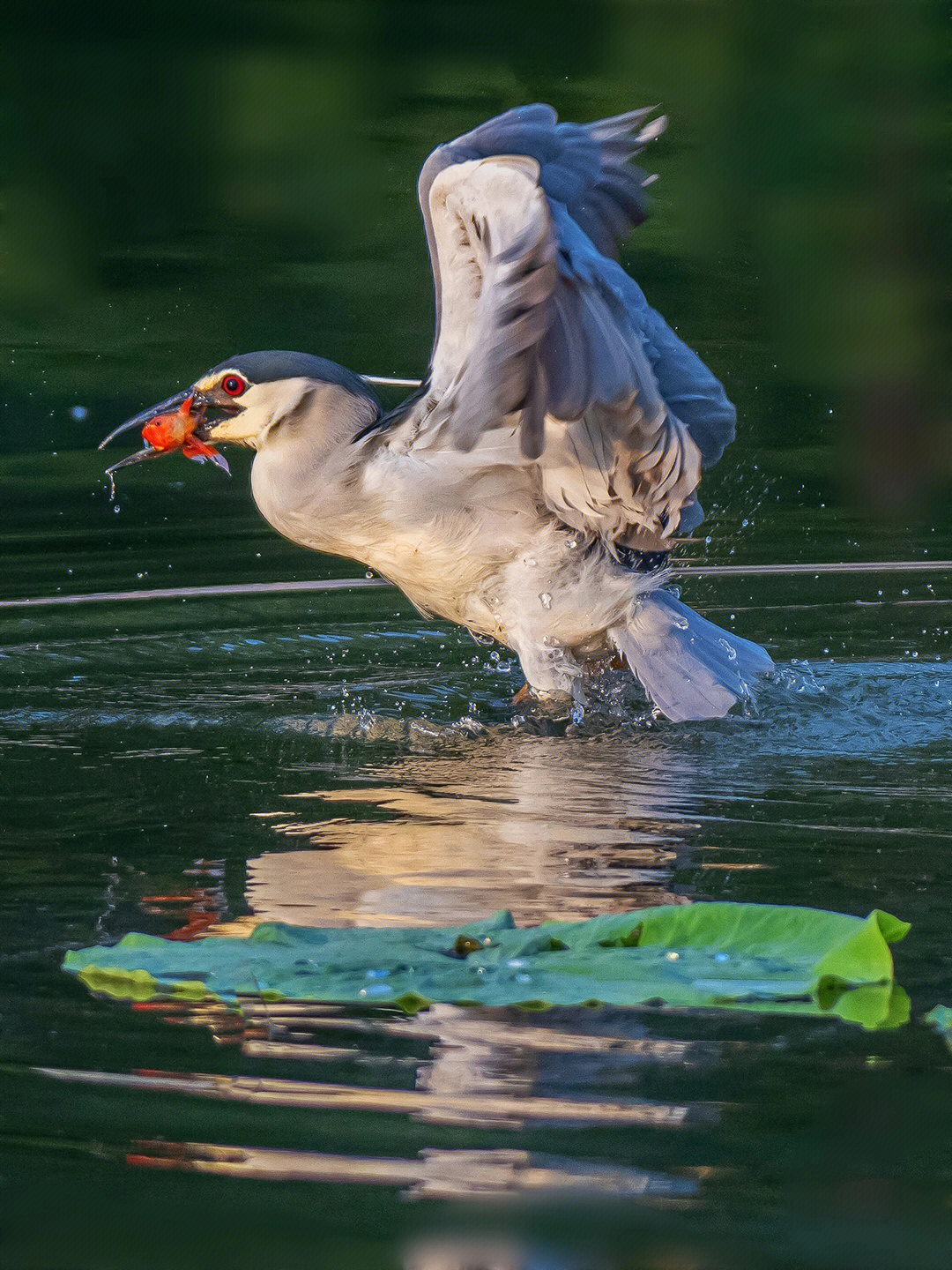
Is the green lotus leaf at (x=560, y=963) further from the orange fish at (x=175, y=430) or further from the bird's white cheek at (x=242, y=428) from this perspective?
the orange fish at (x=175, y=430)

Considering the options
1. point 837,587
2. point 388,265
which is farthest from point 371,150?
point 837,587

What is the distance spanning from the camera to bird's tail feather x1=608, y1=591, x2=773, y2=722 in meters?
5.33

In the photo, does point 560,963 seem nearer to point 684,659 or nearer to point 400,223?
point 684,659

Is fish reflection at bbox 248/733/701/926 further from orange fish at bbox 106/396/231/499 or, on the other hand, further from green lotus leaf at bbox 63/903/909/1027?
orange fish at bbox 106/396/231/499

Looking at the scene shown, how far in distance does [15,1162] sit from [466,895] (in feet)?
4.02

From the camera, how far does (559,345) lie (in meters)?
4.84

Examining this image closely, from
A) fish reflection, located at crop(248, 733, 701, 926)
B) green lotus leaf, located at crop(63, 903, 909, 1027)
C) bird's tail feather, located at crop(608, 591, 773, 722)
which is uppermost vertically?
bird's tail feather, located at crop(608, 591, 773, 722)

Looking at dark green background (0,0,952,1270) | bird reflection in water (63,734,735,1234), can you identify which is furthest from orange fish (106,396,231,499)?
bird reflection in water (63,734,735,1234)

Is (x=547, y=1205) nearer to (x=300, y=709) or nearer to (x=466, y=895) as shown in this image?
(x=466, y=895)

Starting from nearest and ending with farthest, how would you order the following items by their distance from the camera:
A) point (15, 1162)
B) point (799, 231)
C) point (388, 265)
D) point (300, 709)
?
point (15, 1162) → point (300, 709) → point (388, 265) → point (799, 231)

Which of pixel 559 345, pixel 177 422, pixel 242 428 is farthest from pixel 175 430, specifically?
pixel 559 345

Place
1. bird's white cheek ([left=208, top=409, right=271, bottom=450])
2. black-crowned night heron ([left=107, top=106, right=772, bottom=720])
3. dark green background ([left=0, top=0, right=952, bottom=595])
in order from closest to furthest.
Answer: black-crowned night heron ([left=107, top=106, right=772, bottom=720])
bird's white cheek ([left=208, top=409, right=271, bottom=450])
dark green background ([left=0, top=0, right=952, bottom=595])

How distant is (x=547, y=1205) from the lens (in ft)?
8.89

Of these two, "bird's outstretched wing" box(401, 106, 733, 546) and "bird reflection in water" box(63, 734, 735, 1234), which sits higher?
"bird's outstretched wing" box(401, 106, 733, 546)
